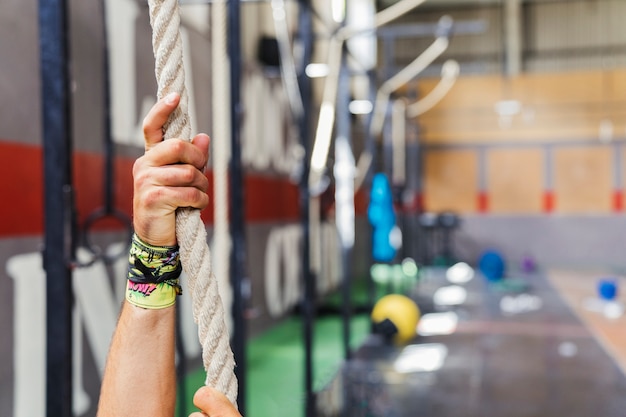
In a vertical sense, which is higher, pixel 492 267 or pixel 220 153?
pixel 220 153

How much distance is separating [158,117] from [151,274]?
251 millimetres

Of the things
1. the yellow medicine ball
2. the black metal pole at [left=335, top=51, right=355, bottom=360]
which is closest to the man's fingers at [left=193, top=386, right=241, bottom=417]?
the black metal pole at [left=335, top=51, right=355, bottom=360]

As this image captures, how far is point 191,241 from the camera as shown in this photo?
99cm

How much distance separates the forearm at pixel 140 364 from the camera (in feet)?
3.47

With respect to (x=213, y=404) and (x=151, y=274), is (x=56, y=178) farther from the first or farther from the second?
(x=213, y=404)

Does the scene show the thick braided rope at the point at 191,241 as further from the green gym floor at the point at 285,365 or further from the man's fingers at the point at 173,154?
the green gym floor at the point at 285,365

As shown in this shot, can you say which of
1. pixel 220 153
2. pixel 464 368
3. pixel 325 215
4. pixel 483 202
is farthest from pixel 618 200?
pixel 220 153

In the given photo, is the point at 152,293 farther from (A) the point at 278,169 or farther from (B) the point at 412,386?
(A) the point at 278,169

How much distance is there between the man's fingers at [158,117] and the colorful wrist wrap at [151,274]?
0.16 m

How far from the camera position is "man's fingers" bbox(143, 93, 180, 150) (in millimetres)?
945

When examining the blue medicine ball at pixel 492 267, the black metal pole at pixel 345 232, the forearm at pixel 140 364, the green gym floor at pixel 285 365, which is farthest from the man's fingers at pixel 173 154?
the blue medicine ball at pixel 492 267

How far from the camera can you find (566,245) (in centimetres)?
1101

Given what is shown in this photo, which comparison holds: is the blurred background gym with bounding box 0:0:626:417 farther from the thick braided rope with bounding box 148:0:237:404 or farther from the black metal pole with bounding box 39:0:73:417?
the thick braided rope with bounding box 148:0:237:404

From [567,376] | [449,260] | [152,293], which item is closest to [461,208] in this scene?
[449,260]
